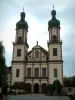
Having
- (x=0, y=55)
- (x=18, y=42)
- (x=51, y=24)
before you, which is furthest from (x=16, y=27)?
(x=0, y=55)

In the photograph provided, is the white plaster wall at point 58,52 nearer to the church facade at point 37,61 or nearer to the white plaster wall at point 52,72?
the church facade at point 37,61

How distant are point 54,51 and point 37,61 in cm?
471

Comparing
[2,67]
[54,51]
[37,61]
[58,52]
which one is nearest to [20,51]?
[37,61]

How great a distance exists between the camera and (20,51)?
2259 inches

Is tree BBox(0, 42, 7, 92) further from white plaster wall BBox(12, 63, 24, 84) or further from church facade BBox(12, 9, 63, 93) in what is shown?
white plaster wall BBox(12, 63, 24, 84)

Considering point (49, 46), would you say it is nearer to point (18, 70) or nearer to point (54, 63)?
point (54, 63)

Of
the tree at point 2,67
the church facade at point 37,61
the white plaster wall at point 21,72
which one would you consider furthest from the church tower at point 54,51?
the tree at point 2,67

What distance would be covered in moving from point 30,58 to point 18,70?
4.17 meters

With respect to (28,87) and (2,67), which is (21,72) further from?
(2,67)

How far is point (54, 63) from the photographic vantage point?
55.2 meters

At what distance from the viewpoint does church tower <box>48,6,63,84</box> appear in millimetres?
54500

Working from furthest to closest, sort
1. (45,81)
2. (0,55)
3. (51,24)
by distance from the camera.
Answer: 1. (51,24)
2. (45,81)
3. (0,55)

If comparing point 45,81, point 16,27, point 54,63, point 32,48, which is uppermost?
point 16,27

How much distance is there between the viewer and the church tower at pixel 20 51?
5541cm
